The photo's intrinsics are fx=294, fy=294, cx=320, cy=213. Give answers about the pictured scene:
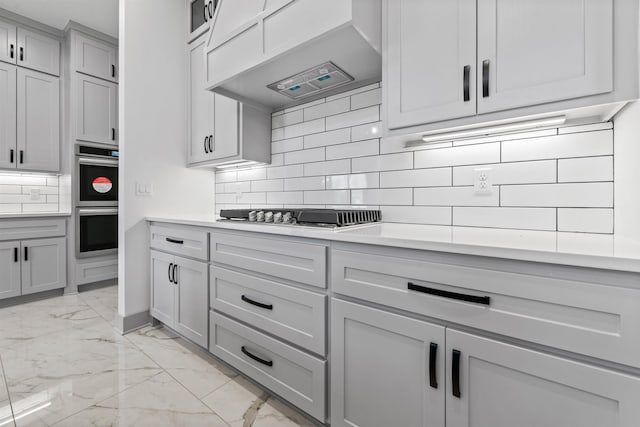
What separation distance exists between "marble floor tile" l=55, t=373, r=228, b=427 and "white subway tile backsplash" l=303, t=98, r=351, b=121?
5.99ft

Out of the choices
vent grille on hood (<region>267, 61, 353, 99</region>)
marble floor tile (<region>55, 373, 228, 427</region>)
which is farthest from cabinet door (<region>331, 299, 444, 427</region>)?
vent grille on hood (<region>267, 61, 353, 99</region>)

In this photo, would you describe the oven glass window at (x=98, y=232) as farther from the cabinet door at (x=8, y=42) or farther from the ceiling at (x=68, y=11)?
the ceiling at (x=68, y=11)

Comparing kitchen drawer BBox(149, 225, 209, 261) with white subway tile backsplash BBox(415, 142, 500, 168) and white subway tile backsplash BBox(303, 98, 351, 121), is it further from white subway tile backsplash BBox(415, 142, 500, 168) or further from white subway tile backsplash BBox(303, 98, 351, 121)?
white subway tile backsplash BBox(415, 142, 500, 168)

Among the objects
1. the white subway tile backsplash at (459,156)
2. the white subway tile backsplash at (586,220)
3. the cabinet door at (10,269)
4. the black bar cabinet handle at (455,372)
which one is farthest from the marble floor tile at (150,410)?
the cabinet door at (10,269)

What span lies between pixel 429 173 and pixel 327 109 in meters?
0.83

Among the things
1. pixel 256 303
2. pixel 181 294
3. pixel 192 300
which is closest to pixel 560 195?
pixel 256 303

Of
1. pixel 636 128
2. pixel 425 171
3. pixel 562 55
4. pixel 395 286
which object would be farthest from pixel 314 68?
pixel 636 128

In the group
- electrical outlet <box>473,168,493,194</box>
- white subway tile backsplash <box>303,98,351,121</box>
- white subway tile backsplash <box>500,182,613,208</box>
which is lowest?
white subway tile backsplash <box>500,182,613,208</box>

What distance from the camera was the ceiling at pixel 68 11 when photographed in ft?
9.57

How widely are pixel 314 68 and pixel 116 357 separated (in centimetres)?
222

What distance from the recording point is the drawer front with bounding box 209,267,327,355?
126 cm

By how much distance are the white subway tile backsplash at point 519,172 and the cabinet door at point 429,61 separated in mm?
379

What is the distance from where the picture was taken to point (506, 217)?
1.35 metres

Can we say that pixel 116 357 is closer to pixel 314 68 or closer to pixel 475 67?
pixel 314 68
